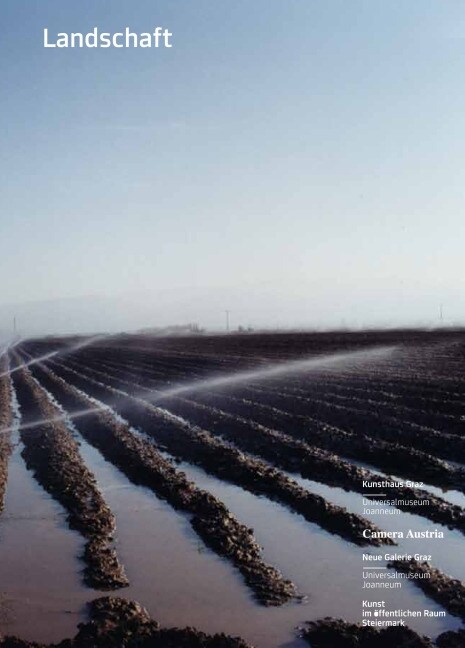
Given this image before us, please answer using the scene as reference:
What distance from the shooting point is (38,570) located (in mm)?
7043

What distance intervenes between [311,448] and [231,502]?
2948 millimetres

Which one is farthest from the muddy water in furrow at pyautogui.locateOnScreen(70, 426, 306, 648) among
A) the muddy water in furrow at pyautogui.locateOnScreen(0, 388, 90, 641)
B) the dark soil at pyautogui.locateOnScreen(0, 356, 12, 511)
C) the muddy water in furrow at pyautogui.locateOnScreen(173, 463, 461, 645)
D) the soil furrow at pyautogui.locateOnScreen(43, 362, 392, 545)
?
the dark soil at pyautogui.locateOnScreen(0, 356, 12, 511)

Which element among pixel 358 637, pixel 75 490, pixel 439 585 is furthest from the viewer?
pixel 75 490

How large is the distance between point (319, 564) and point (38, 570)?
2774 millimetres

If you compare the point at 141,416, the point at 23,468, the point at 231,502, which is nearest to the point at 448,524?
the point at 231,502

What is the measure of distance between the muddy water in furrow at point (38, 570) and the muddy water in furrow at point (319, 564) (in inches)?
73.5

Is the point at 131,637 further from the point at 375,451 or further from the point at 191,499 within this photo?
the point at 375,451

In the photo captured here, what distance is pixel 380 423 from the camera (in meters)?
13.9

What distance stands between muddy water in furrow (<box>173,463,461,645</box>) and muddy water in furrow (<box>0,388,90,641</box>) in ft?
6.13

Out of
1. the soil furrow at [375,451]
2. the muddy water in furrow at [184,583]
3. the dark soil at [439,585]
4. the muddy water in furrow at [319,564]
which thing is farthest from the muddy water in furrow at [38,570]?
the soil furrow at [375,451]

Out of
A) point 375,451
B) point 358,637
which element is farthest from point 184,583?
point 375,451

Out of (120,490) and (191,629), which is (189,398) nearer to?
(120,490)

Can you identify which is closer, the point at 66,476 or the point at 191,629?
the point at 191,629

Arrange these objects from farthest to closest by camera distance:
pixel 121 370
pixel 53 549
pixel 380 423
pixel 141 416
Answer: pixel 121 370 → pixel 141 416 → pixel 380 423 → pixel 53 549
